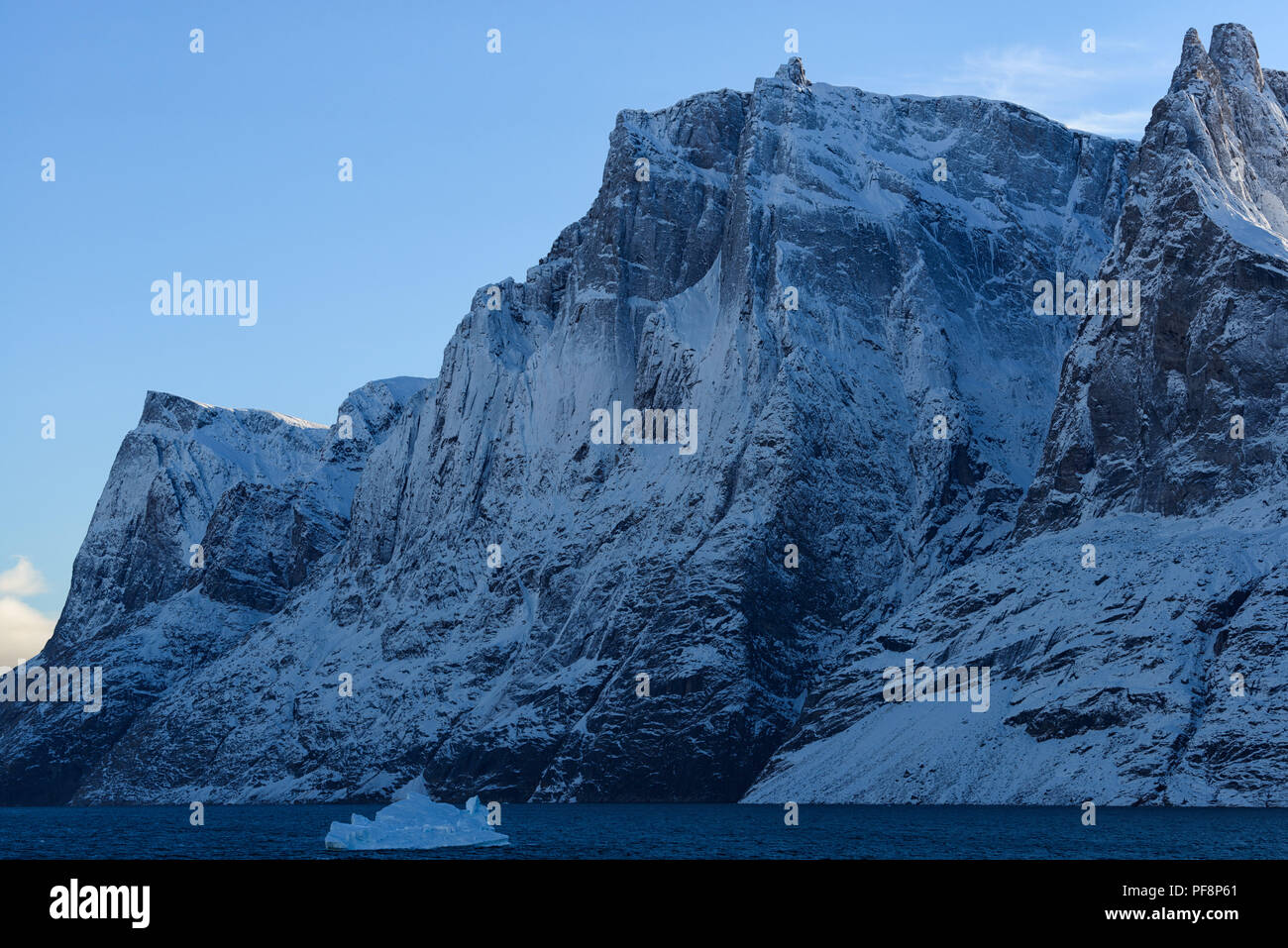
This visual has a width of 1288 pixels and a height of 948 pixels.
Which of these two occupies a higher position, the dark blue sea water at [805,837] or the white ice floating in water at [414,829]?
the white ice floating in water at [414,829]

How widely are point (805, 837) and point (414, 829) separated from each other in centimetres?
3211

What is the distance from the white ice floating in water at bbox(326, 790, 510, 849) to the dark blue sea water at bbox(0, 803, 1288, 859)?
1740 mm

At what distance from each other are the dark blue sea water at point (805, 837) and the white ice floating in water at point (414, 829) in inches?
68.5

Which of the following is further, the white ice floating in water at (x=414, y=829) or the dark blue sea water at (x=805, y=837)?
the white ice floating in water at (x=414, y=829)

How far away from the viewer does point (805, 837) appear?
5413 inches

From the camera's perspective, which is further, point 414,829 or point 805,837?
point 805,837

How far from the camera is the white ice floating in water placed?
123625 millimetres

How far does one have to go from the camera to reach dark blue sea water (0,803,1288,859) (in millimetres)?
115688

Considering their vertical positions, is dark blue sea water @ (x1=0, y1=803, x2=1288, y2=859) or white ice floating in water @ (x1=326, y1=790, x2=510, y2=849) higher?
white ice floating in water @ (x1=326, y1=790, x2=510, y2=849)

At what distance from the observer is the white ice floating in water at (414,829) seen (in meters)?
124

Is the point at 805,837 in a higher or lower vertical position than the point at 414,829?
lower

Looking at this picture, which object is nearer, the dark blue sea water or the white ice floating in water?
the dark blue sea water
